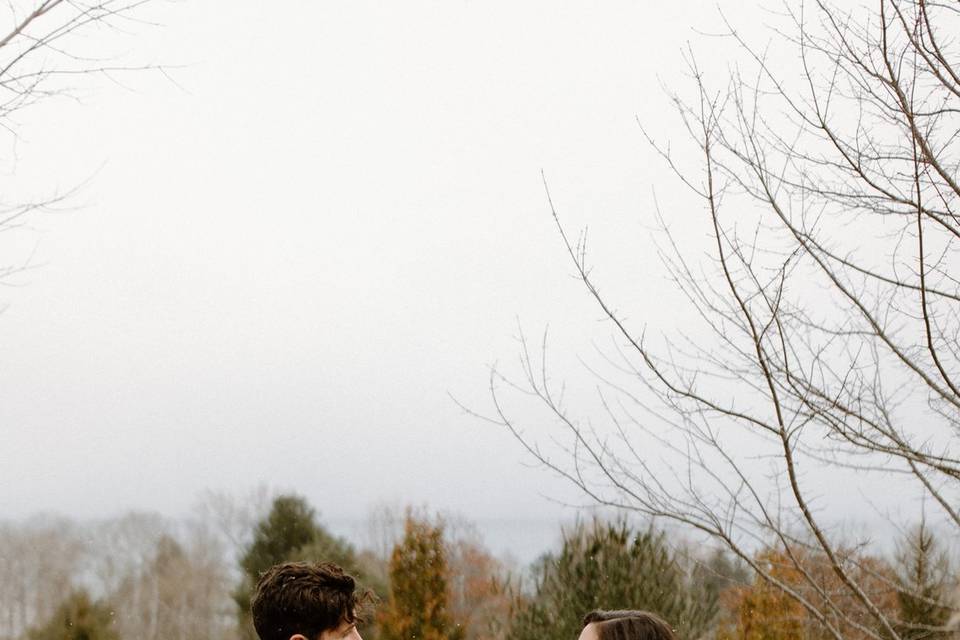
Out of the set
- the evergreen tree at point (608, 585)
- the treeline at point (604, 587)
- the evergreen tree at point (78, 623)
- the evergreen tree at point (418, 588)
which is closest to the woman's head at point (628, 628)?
the treeline at point (604, 587)

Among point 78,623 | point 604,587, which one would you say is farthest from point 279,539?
point 604,587

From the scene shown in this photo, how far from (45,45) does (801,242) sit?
319cm

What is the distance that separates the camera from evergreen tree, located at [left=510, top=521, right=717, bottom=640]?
25.7ft

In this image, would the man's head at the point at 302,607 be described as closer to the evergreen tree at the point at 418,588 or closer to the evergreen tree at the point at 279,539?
the evergreen tree at the point at 418,588

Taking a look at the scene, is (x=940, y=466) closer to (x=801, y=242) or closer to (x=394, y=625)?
(x=801, y=242)

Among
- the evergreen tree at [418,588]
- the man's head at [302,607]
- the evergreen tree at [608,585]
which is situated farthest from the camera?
the evergreen tree at [418,588]

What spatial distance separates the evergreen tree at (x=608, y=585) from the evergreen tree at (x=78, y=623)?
549cm

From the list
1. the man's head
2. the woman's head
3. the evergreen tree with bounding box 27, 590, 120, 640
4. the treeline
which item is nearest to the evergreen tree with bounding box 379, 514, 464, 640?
the treeline

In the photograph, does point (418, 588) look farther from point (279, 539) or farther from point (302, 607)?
point (302, 607)

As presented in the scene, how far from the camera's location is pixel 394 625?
1094 centimetres

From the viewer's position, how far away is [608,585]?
788 cm

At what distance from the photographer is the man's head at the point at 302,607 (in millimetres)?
2789

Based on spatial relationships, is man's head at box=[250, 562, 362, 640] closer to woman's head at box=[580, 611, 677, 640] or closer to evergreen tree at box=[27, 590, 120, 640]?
woman's head at box=[580, 611, 677, 640]

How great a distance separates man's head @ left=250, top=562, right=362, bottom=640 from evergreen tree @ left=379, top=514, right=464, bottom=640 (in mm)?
8398
